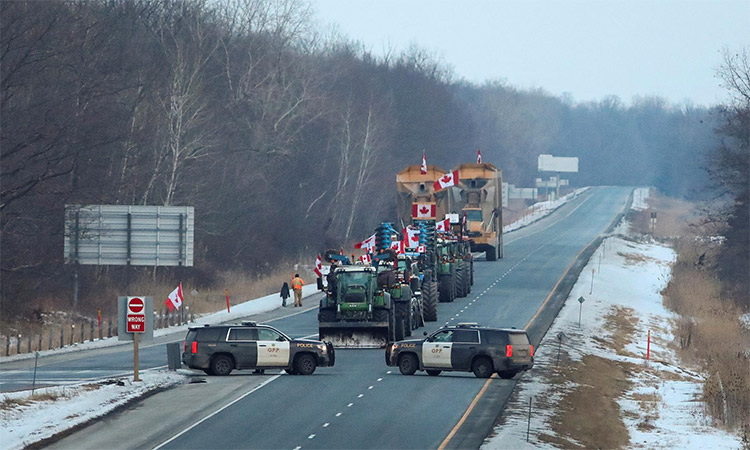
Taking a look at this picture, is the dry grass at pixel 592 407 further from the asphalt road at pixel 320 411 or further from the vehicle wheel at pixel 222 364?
the vehicle wheel at pixel 222 364

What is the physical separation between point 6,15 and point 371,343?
2503 centimetres

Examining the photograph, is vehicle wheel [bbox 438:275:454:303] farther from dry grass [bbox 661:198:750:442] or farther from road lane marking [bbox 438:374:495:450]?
road lane marking [bbox 438:374:495:450]

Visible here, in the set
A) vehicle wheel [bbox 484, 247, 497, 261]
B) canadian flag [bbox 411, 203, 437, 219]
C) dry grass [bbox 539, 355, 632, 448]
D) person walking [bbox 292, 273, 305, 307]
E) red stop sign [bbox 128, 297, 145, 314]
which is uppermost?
canadian flag [bbox 411, 203, 437, 219]

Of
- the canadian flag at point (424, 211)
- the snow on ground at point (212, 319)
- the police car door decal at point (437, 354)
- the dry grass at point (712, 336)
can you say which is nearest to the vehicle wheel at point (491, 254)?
the dry grass at point (712, 336)

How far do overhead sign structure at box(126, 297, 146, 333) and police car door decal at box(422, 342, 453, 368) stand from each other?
27.5 ft

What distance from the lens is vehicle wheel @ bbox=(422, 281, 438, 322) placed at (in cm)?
5025

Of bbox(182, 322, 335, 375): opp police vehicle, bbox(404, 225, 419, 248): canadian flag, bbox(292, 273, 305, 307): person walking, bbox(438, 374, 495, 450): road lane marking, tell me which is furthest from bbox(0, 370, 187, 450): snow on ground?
bbox(292, 273, 305, 307): person walking

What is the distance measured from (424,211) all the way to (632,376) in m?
18.6

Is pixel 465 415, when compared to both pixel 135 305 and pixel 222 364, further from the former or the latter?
pixel 135 305

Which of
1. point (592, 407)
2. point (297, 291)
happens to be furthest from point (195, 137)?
point (592, 407)

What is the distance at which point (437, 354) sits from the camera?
116 feet

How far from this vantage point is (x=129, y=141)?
214 feet

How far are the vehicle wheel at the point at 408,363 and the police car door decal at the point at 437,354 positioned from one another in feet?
1.09

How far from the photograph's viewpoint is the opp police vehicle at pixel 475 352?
34875mm
